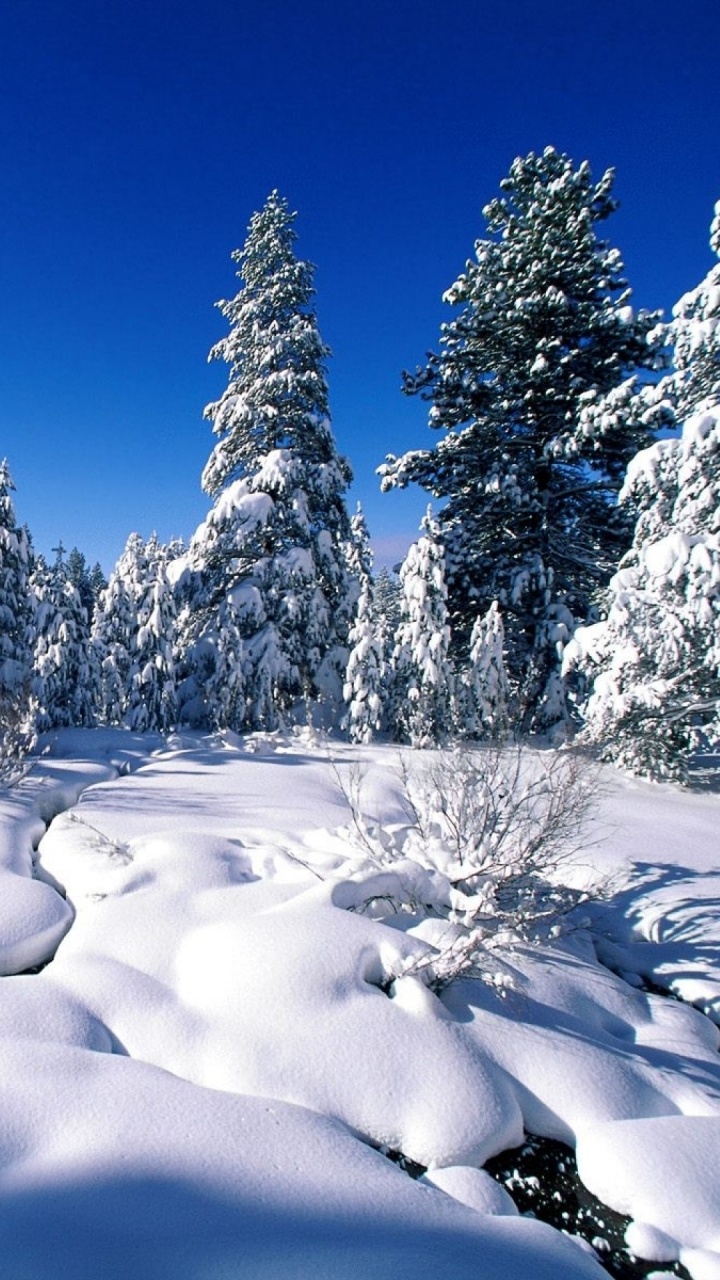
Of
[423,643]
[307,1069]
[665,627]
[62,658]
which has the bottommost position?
[307,1069]

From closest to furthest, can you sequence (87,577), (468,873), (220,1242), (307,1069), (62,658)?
(220,1242) < (307,1069) < (468,873) < (62,658) < (87,577)

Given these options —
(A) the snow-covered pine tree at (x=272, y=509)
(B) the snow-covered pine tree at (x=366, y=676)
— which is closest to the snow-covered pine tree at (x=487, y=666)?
(B) the snow-covered pine tree at (x=366, y=676)

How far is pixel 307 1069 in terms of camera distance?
3.06 metres

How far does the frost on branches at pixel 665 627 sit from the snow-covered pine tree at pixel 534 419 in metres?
2.42

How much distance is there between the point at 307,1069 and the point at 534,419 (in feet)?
43.1

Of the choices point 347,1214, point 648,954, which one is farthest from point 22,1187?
point 648,954

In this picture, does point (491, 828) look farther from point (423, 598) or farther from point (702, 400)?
point (702, 400)

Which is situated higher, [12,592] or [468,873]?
[12,592]

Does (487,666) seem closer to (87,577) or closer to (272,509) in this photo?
(272,509)

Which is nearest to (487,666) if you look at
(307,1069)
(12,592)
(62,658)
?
(307,1069)

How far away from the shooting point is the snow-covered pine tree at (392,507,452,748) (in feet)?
36.3

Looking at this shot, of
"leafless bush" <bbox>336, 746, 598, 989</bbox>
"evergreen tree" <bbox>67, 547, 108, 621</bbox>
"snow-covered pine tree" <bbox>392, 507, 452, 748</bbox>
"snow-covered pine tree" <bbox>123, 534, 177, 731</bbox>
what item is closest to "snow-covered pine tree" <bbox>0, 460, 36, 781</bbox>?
"snow-covered pine tree" <bbox>123, 534, 177, 731</bbox>

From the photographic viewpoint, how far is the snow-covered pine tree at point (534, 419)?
12219 millimetres

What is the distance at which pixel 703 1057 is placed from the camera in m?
3.79
